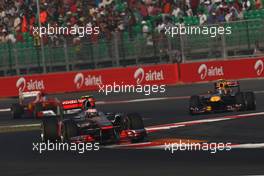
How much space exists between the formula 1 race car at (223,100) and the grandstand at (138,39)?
35.5 ft

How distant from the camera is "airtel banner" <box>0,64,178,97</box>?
32.0 m

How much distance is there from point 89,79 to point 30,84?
2564 millimetres

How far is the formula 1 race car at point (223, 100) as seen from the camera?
1933cm

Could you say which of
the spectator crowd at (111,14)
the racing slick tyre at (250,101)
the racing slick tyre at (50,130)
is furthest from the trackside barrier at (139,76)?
the racing slick tyre at (50,130)

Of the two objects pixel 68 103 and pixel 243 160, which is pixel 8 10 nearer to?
pixel 68 103

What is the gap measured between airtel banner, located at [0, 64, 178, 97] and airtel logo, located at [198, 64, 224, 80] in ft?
3.58

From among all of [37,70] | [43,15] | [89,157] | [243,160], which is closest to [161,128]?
[89,157]

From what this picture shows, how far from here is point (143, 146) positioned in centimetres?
1374

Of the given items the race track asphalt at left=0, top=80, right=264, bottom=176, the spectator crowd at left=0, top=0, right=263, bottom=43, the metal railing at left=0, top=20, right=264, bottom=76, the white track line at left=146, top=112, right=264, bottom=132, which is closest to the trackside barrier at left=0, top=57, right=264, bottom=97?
the metal railing at left=0, top=20, right=264, bottom=76

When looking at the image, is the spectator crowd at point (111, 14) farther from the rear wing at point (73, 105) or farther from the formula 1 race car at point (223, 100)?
the rear wing at point (73, 105)

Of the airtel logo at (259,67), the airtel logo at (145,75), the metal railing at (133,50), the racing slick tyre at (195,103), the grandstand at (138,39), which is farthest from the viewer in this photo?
the airtel logo at (145,75)

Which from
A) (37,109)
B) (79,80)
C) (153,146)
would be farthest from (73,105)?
(79,80)

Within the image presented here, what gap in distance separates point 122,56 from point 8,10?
750cm

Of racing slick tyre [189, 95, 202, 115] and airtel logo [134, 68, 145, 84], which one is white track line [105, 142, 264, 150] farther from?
airtel logo [134, 68, 145, 84]
